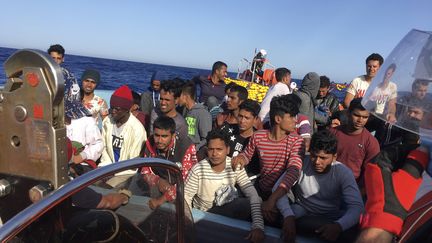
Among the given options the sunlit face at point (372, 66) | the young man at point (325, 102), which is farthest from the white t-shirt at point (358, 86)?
the young man at point (325, 102)

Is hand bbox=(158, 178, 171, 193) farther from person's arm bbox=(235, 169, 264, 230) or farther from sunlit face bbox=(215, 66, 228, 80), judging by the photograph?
sunlit face bbox=(215, 66, 228, 80)

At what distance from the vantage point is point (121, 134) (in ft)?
12.3

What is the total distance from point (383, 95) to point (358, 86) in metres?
3.54

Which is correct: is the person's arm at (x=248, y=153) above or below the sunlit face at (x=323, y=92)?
below

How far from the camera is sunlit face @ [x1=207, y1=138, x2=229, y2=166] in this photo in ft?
9.86

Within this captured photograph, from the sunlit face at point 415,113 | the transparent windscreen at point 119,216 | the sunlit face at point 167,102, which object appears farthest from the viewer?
the sunlit face at point 167,102

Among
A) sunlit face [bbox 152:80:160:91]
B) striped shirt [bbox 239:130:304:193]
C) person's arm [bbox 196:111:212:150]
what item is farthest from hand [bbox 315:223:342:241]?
sunlit face [bbox 152:80:160:91]

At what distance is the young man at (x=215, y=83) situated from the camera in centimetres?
634

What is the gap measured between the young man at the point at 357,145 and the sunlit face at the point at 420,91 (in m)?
2.03

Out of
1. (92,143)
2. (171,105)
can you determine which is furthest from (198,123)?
A: (92,143)

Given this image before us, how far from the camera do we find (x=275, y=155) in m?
3.21

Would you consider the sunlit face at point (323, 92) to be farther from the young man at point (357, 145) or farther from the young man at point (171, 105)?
the young man at point (171, 105)

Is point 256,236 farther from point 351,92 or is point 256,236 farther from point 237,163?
point 351,92

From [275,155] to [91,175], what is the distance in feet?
7.55
